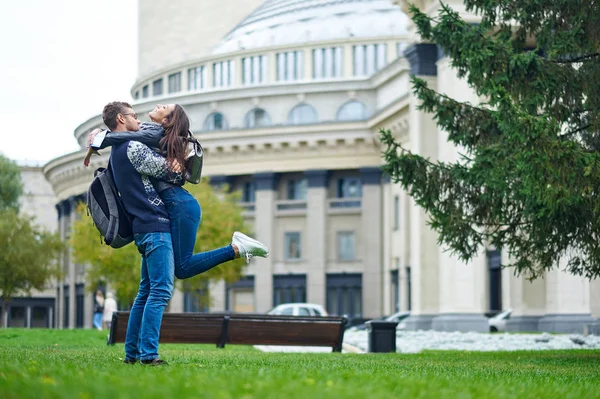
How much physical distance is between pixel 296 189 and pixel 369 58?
36.1ft

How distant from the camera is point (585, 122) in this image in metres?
18.9

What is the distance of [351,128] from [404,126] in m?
7.84

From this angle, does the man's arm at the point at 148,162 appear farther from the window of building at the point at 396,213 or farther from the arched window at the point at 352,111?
the arched window at the point at 352,111

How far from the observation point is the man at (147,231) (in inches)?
392

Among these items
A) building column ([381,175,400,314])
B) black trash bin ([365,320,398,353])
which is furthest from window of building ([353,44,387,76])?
black trash bin ([365,320,398,353])

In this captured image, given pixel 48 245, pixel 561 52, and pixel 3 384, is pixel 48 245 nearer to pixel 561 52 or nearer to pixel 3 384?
pixel 561 52

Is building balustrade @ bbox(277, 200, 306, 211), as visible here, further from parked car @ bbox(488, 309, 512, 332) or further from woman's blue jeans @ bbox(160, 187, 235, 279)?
woman's blue jeans @ bbox(160, 187, 235, 279)

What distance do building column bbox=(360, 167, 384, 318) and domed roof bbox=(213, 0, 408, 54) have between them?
12.8m

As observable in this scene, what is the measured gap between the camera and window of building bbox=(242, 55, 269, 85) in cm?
8661

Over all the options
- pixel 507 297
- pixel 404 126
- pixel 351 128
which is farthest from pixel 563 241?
pixel 351 128

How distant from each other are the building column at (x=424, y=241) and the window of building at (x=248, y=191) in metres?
37.9

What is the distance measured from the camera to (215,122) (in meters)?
82.9

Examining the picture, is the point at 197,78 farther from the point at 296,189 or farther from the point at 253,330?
the point at 253,330

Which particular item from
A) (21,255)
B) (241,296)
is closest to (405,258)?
(241,296)
